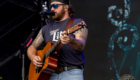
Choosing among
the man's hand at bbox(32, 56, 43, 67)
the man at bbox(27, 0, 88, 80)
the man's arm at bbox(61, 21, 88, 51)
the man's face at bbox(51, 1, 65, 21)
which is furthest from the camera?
the man's face at bbox(51, 1, 65, 21)

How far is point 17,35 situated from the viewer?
6.42 meters

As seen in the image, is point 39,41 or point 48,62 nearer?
point 48,62

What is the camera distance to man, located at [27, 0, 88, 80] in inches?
79.5

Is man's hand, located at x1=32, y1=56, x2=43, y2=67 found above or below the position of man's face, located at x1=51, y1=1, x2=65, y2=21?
below

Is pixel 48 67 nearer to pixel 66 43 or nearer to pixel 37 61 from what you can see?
pixel 37 61

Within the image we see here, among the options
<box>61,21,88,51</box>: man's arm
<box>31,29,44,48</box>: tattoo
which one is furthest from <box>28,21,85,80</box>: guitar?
<box>31,29,44,48</box>: tattoo

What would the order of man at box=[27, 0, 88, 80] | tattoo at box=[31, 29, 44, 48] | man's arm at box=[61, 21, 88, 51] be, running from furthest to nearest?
tattoo at box=[31, 29, 44, 48] → man at box=[27, 0, 88, 80] → man's arm at box=[61, 21, 88, 51]

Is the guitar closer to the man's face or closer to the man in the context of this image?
the man

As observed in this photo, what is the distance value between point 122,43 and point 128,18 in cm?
59

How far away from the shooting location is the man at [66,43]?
6.63 ft

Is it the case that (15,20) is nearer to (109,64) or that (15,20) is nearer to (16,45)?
(16,45)

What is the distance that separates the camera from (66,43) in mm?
1795

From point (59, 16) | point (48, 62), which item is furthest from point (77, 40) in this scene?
point (59, 16)

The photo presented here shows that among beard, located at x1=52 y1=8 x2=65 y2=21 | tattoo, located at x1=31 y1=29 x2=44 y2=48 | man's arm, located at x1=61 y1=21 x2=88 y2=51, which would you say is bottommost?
tattoo, located at x1=31 y1=29 x2=44 y2=48
